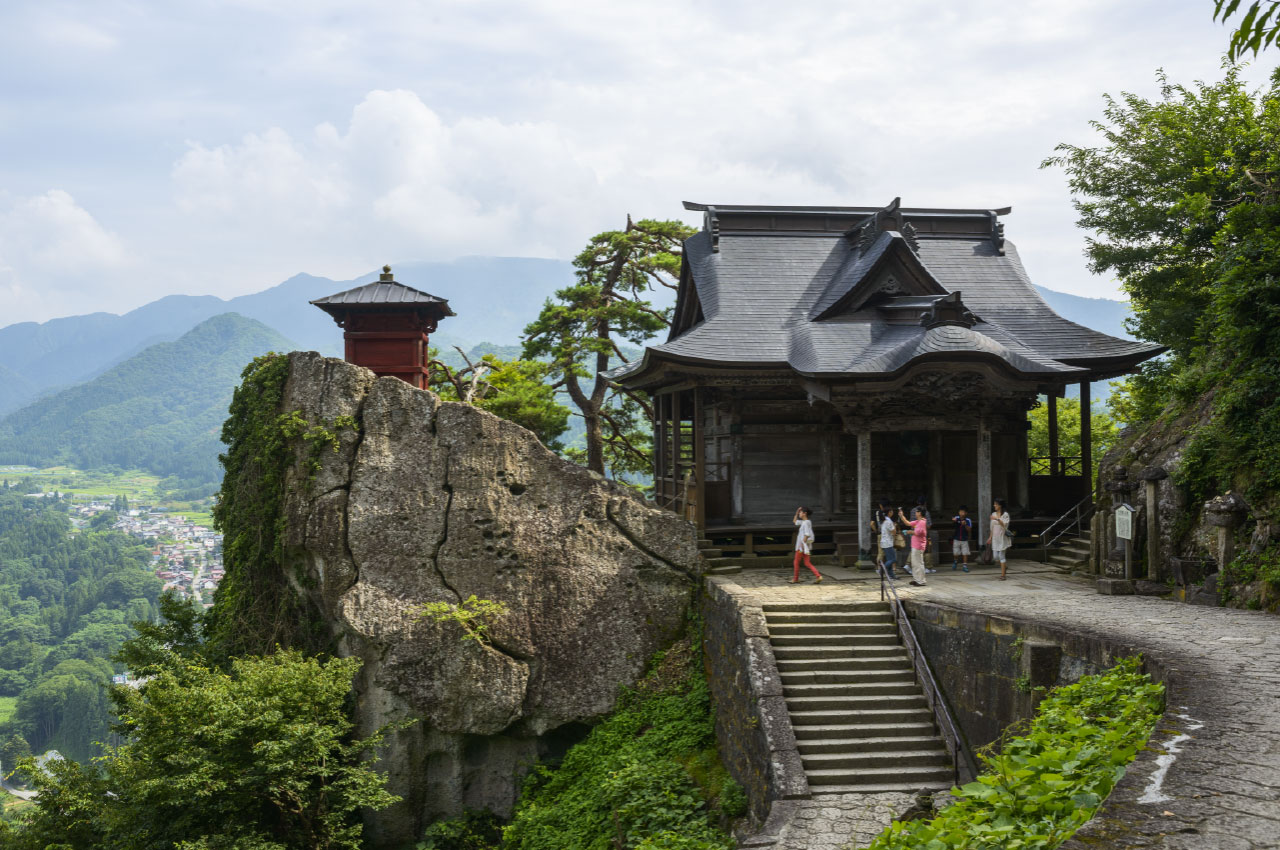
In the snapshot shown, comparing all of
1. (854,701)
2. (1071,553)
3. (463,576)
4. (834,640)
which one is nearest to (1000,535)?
(1071,553)

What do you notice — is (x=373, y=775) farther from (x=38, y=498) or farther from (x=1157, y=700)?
(x=38, y=498)

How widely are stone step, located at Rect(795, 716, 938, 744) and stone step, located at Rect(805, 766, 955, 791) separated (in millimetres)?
537

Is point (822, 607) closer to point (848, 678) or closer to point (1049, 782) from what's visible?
point (848, 678)

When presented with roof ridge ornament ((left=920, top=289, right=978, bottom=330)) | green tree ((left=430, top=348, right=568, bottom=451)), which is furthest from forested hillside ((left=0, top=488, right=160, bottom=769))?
roof ridge ornament ((left=920, top=289, right=978, bottom=330))

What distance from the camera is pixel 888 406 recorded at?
17219 millimetres

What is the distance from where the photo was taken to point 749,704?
11.3 m

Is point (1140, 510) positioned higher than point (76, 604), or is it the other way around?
point (1140, 510)

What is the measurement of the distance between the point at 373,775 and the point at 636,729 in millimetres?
4056

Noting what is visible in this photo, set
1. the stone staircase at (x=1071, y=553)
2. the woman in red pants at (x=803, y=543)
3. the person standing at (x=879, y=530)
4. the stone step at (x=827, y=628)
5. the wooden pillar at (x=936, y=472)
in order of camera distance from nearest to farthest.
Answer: the stone step at (x=827, y=628)
the person standing at (x=879, y=530)
the woman in red pants at (x=803, y=543)
the stone staircase at (x=1071, y=553)
the wooden pillar at (x=936, y=472)

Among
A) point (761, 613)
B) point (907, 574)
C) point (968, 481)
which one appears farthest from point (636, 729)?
point (968, 481)

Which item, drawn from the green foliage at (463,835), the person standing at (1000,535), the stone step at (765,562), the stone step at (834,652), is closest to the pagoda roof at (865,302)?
the person standing at (1000,535)

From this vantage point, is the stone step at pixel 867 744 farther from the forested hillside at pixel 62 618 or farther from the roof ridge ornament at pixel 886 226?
the forested hillside at pixel 62 618

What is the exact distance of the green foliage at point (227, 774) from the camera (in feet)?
40.1

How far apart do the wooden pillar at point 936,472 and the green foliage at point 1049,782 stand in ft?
37.8
